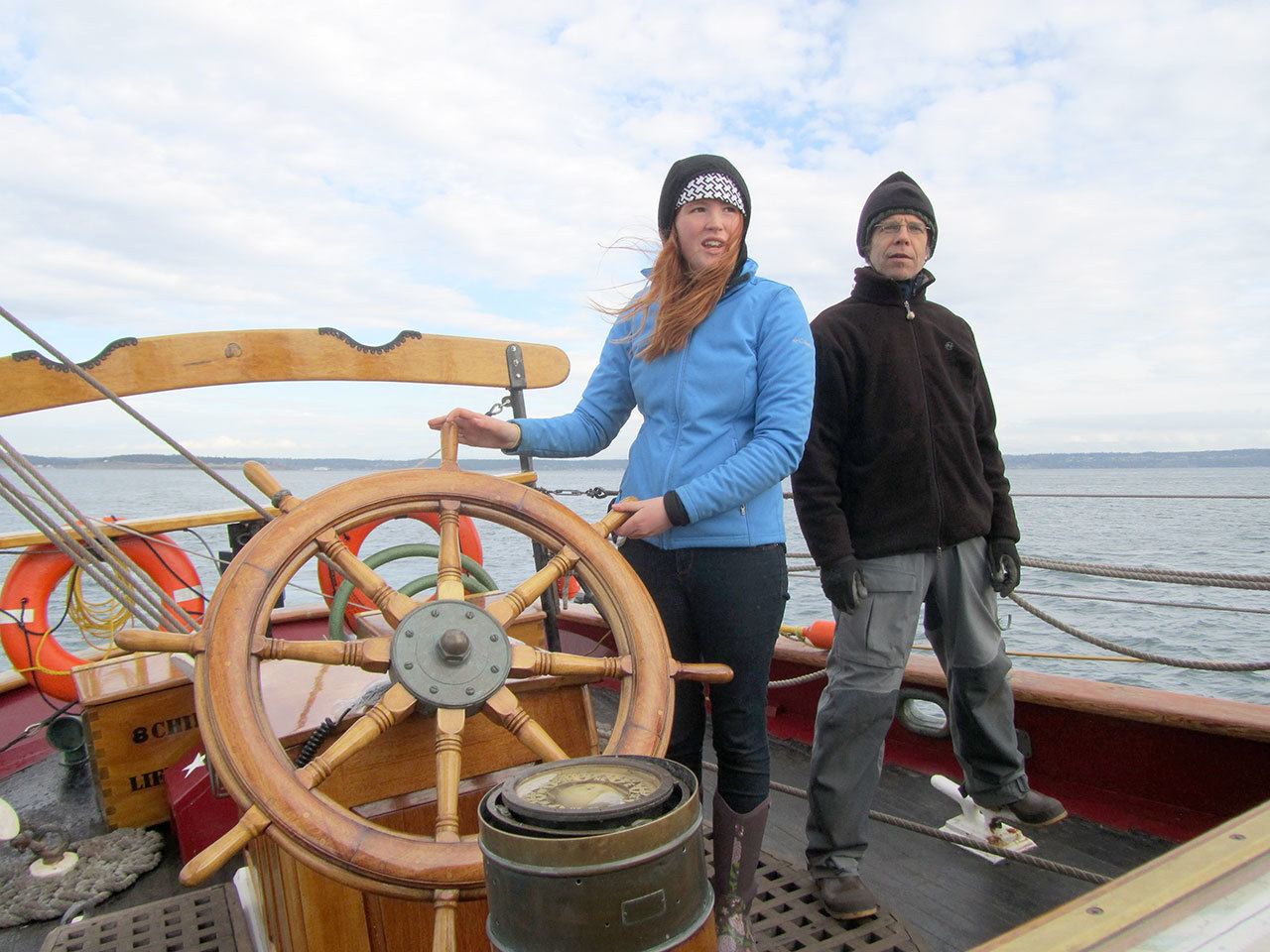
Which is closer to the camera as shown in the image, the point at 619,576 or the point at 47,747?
the point at 619,576

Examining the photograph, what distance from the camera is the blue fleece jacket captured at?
145cm

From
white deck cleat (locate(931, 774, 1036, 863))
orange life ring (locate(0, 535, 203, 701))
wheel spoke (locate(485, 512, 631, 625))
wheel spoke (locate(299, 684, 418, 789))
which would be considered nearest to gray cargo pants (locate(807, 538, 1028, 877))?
white deck cleat (locate(931, 774, 1036, 863))

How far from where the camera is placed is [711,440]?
1.55 meters

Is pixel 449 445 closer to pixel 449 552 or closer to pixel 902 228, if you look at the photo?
pixel 449 552

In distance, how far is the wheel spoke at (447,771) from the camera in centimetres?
119

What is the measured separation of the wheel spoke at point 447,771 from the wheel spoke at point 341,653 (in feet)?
0.37

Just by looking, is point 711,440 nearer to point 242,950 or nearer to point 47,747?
point 242,950

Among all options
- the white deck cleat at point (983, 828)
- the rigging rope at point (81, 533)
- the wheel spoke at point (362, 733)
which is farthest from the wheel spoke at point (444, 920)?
the white deck cleat at point (983, 828)

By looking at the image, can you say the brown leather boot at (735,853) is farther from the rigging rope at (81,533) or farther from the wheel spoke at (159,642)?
the rigging rope at (81,533)

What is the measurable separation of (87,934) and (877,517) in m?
1.59

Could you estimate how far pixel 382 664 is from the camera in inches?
50.9

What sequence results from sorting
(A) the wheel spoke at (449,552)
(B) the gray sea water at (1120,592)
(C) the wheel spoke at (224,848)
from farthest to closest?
(B) the gray sea water at (1120,592) → (A) the wheel spoke at (449,552) → (C) the wheel spoke at (224,848)

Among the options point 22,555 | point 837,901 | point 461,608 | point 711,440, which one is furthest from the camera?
point 22,555

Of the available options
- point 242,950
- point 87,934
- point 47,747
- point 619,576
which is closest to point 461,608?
→ point 619,576
